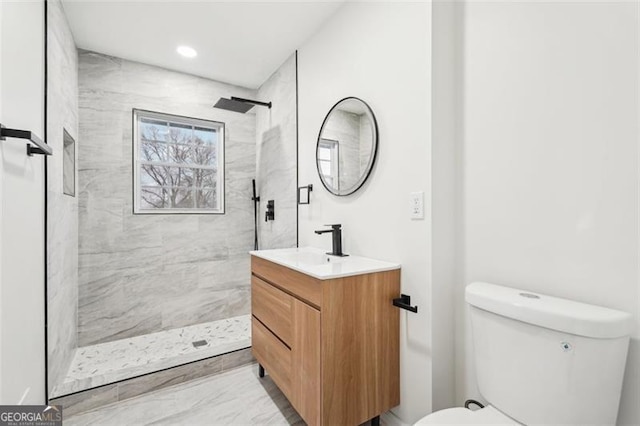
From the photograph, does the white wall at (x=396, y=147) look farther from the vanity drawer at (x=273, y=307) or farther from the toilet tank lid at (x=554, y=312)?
the vanity drawer at (x=273, y=307)

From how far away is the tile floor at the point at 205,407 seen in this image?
1.75m

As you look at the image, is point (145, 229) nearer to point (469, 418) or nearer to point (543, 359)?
point (469, 418)

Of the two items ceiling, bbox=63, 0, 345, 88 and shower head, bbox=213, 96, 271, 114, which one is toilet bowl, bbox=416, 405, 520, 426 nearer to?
ceiling, bbox=63, 0, 345, 88

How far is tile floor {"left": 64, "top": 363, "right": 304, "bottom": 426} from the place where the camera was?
1749mm

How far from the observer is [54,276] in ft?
5.89

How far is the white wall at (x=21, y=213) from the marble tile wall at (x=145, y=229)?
3.52ft

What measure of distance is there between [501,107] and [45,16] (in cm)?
248

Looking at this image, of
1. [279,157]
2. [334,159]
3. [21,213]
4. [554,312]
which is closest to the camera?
[554,312]

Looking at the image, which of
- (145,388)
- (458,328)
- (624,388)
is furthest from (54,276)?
(624,388)

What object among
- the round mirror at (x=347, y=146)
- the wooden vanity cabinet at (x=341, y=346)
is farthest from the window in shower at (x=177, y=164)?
the wooden vanity cabinet at (x=341, y=346)

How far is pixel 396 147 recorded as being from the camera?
5.29 ft

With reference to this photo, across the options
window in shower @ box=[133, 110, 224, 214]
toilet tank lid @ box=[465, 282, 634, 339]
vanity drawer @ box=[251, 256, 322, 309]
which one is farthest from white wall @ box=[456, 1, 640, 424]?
window in shower @ box=[133, 110, 224, 214]

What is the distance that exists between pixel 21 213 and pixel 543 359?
2.15 meters

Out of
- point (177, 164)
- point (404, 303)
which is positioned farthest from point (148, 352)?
point (404, 303)
